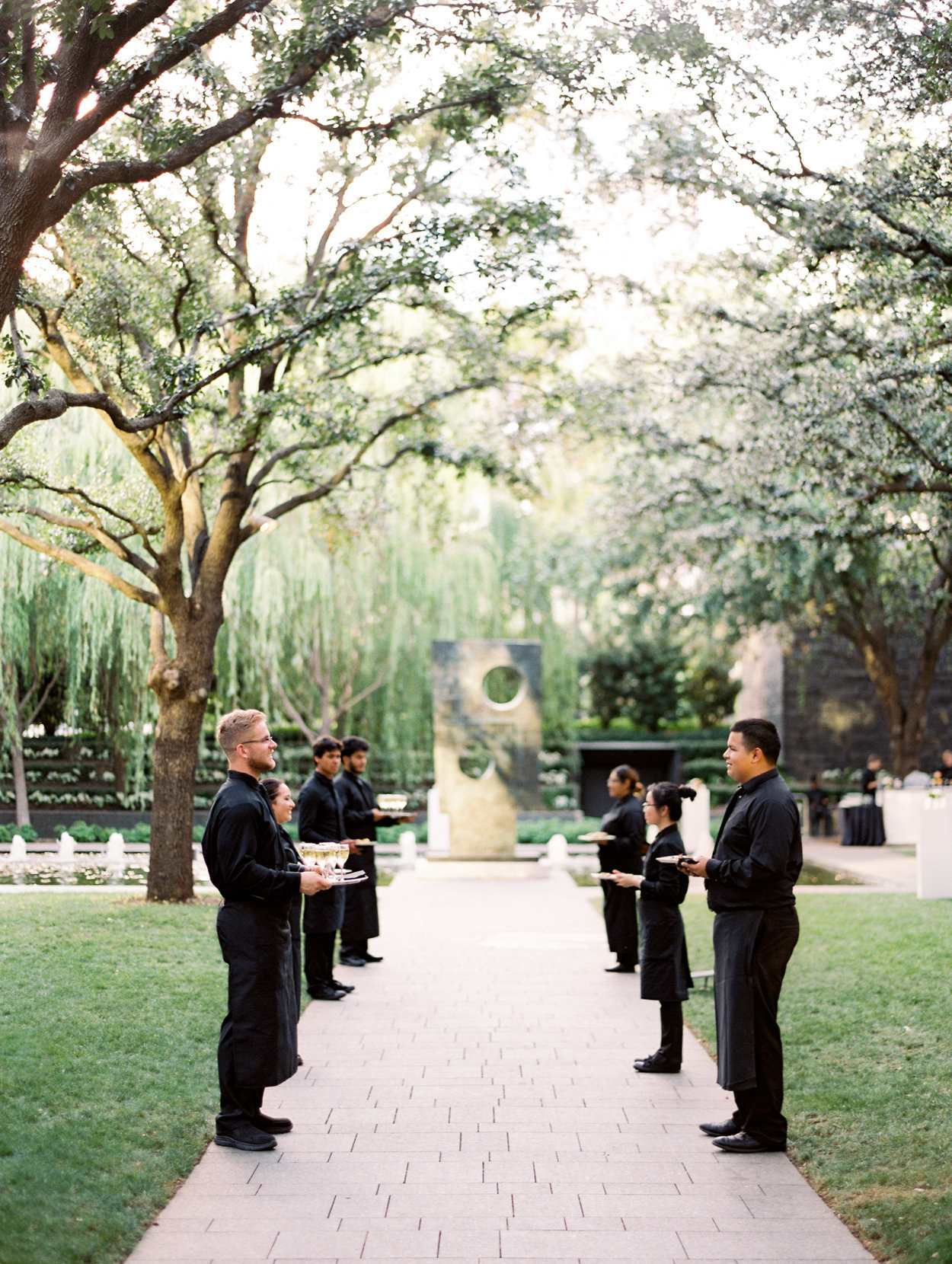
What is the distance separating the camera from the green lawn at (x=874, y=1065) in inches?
219

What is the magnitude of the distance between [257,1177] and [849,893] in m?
11.9

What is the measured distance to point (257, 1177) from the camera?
591 cm

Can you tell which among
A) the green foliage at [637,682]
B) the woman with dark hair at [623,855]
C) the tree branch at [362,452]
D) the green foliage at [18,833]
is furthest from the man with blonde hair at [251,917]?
the green foliage at [637,682]

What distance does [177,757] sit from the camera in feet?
46.6

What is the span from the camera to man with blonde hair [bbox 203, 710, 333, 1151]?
245 inches

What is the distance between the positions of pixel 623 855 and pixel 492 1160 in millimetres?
5020

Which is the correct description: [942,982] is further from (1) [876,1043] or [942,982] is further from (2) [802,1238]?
(2) [802,1238]

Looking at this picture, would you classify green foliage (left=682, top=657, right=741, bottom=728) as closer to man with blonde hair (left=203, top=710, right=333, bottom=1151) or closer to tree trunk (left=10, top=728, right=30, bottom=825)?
tree trunk (left=10, top=728, right=30, bottom=825)

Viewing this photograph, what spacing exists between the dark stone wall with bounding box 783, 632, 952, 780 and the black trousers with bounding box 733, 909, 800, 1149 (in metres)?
29.9

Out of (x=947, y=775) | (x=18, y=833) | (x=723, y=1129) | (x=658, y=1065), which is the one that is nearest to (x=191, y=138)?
(x=658, y=1065)

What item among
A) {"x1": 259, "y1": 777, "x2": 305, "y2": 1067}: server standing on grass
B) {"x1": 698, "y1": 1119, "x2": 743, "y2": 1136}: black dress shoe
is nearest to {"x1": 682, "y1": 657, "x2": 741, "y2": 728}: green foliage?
{"x1": 259, "y1": 777, "x2": 305, "y2": 1067}: server standing on grass

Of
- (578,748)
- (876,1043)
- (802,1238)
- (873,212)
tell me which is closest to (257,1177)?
(802,1238)

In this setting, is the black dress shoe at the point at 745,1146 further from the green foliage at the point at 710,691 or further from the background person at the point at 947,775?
the green foliage at the point at 710,691

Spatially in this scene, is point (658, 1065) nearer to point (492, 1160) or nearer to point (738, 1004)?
point (738, 1004)
